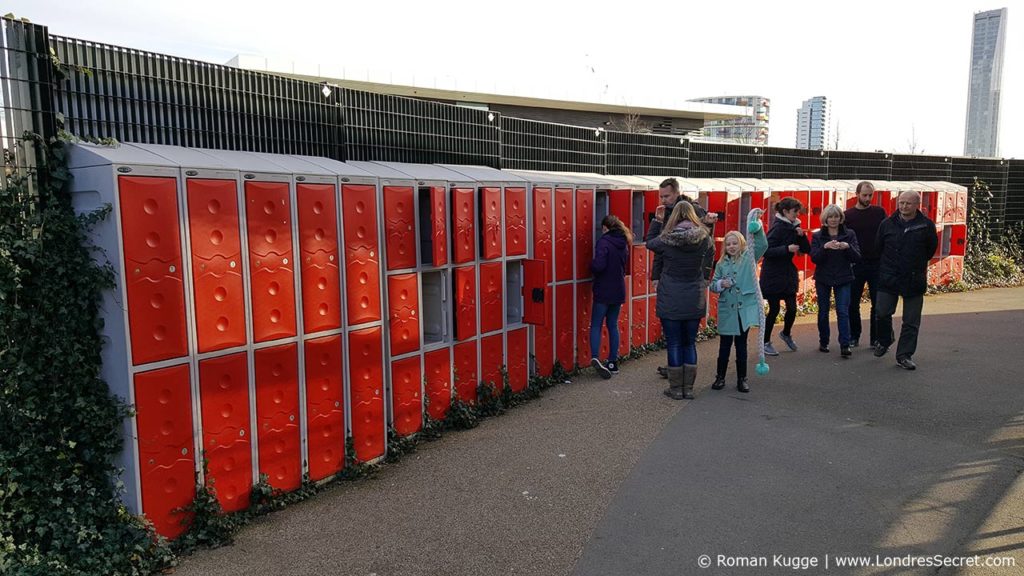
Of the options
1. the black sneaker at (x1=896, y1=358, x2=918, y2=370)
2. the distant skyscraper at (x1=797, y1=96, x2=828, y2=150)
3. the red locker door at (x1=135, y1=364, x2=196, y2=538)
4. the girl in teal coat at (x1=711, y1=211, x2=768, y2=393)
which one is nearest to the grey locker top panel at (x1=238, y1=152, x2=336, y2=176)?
the red locker door at (x1=135, y1=364, x2=196, y2=538)

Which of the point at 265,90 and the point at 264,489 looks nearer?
the point at 264,489

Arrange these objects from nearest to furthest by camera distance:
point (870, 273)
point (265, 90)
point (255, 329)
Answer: point (255, 329)
point (265, 90)
point (870, 273)

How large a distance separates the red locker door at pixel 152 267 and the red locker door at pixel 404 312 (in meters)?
1.68

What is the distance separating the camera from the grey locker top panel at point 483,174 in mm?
6297

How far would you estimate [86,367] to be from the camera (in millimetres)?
3686

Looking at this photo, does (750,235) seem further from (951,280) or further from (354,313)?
(951,280)

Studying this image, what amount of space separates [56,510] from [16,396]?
2.02 feet

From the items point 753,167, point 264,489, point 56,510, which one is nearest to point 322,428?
point 264,489

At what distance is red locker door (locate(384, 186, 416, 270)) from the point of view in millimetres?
5184

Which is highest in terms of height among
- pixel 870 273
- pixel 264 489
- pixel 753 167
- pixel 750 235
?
pixel 753 167

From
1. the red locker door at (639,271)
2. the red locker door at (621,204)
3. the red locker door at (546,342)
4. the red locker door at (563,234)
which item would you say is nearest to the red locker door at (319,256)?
the red locker door at (546,342)

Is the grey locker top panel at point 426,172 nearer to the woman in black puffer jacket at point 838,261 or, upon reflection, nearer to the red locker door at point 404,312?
the red locker door at point 404,312

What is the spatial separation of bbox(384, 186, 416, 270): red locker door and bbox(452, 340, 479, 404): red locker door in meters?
0.98

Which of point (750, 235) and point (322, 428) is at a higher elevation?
point (750, 235)
